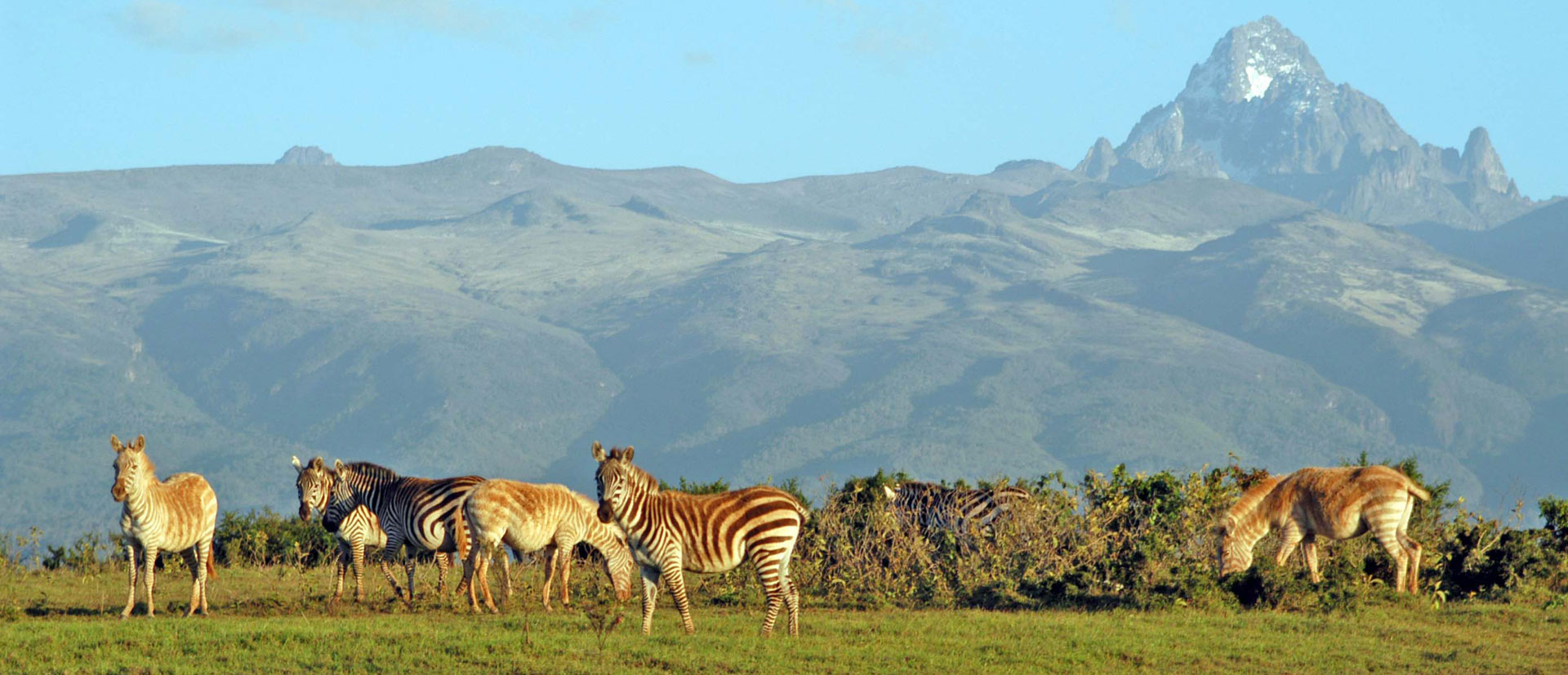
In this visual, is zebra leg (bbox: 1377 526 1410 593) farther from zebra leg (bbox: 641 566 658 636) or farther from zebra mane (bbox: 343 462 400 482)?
zebra mane (bbox: 343 462 400 482)

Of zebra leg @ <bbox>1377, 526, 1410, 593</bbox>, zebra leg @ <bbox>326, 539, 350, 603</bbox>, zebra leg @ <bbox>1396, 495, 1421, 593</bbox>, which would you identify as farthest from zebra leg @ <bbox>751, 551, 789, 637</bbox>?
zebra leg @ <bbox>1396, 495, 1421, 593</bbox>

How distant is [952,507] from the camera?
80.8 ft

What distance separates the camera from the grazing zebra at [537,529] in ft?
66.6

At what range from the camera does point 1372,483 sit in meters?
21.7

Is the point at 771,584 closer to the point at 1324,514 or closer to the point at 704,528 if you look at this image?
the point at 704,528

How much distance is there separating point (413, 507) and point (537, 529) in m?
2.34

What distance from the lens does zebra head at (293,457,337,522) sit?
873 inches

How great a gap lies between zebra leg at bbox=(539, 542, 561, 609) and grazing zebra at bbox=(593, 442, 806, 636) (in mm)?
2988

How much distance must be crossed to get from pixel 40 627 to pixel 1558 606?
66.3ft

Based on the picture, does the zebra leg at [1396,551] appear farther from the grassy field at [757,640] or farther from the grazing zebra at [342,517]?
the grazing zebra at [342,517]

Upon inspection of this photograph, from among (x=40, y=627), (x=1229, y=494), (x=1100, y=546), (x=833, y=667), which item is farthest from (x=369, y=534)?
(x=1229, y=494)

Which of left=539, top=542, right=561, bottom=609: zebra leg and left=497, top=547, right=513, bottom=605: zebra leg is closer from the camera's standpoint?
left=497, top=547, right=513, bottom=605: zebra leg

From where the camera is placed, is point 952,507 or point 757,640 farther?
Answer: point 952,507

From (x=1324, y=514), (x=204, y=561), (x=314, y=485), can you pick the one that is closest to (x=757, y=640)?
(x=314, y=485)
